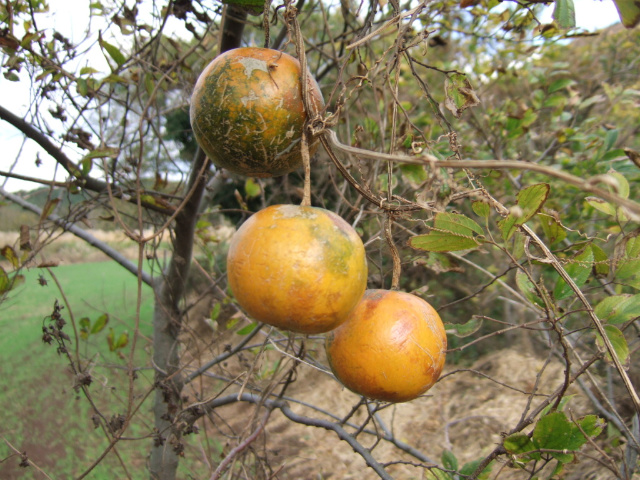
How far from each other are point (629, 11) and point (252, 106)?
685 mm

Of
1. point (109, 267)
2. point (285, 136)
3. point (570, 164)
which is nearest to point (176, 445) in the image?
point (285, 136)

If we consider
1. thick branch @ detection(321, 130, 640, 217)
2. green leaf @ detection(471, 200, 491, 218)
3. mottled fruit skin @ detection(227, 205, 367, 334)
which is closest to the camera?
thick branch @ detection(321, 130, 640, 217)

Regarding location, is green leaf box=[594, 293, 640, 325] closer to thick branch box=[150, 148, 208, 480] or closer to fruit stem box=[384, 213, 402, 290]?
fruit stem box=[384, 213, 402, 290]

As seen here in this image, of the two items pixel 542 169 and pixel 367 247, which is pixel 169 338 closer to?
pixel 367 247

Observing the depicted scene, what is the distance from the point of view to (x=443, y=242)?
0.90 m

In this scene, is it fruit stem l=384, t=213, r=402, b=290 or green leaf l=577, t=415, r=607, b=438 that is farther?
green leaf l=577, t=415, r=607, b=438

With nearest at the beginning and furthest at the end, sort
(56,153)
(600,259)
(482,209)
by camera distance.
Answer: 1. (482,209)
2. (600,259)
3. (56,153)

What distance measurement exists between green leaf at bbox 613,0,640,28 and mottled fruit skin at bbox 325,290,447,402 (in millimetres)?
628

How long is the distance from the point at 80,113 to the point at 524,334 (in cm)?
496

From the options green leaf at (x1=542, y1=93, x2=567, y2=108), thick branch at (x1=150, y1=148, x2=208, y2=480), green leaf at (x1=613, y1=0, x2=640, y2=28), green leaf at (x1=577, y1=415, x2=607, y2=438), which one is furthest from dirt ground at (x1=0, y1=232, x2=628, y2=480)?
green leaf at (x1=613, y1=0, x2=640, y2=28)

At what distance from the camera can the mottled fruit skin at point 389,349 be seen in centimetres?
80

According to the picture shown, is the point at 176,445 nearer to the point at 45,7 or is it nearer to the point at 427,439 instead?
the point at 45,7

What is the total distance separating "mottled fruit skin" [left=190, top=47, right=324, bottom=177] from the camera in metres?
0.82

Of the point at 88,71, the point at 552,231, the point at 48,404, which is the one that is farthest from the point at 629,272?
the point at 48,404
